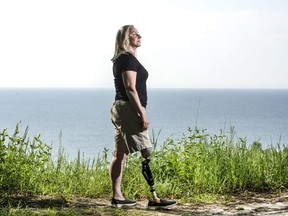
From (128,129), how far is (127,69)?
663mm

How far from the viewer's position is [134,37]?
20.9 ft

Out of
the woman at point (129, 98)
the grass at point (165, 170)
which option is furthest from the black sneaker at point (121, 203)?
the grass at point (165, 170)

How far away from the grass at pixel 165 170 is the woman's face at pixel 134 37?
1961 mm

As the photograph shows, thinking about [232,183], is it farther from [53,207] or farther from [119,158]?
[53,207]

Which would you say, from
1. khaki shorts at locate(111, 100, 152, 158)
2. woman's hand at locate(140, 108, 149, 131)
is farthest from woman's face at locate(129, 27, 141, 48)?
woman's hand at locate(140, 108, 149, 131)

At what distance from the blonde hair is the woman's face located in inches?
1.6

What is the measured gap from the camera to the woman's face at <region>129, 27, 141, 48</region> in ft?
20.9

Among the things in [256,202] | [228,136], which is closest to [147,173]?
[256,202]

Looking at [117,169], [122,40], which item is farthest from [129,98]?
[117,169]

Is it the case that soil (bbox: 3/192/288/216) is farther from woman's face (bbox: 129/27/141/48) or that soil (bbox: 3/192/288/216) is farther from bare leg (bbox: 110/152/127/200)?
woman's face (bbox: 129/27/141/48)

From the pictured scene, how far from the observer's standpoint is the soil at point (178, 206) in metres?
6.40

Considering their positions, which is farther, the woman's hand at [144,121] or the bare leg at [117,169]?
the bare leg at [117,169]

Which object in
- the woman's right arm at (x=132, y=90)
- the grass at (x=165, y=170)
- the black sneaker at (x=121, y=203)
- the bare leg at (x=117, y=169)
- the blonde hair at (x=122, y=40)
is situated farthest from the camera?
the grass at (x=165, y=170)

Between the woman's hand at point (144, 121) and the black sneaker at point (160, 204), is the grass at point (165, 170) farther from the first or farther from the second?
the woman's hand at point (144, 121)
